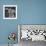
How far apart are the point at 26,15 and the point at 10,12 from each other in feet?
1.72

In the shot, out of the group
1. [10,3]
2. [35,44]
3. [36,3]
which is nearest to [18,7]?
[10,3]

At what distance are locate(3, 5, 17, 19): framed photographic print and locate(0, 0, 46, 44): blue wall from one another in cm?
12

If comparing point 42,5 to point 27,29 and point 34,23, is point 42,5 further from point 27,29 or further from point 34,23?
point 27,29

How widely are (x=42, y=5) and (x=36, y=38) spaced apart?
3.57 ft

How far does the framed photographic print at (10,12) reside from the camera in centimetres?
431

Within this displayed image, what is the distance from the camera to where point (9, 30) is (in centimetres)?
433

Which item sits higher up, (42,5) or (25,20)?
(42,5)

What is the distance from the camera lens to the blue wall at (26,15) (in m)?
4.32

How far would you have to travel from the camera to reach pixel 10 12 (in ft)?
14.3

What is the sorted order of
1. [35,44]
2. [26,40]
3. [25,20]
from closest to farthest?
1. [35,44]
2. [26,40]
3. [25,20]

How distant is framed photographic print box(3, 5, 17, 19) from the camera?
4312mm

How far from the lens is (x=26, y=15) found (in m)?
4.32

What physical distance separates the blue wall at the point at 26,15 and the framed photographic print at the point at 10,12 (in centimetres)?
12

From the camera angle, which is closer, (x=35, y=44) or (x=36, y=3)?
(x=35, y=44)
